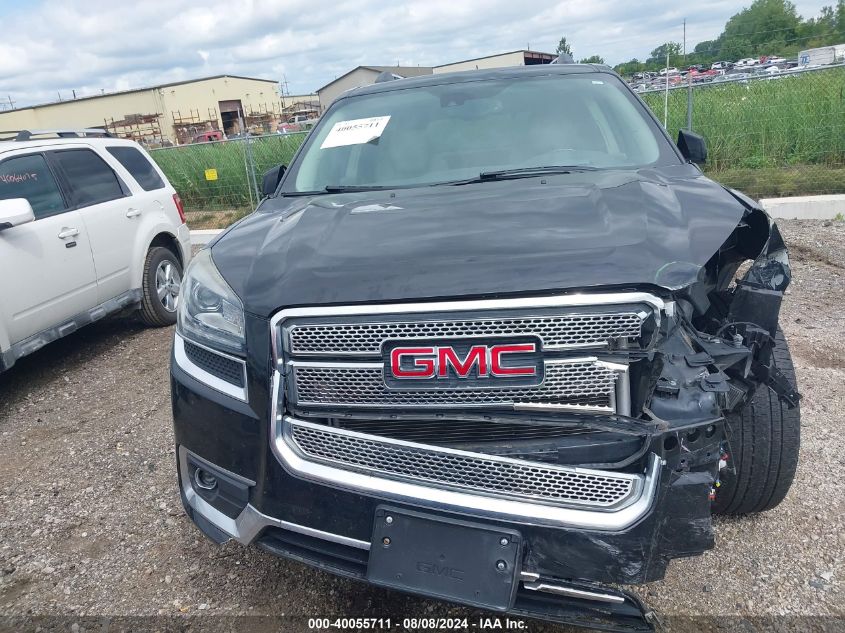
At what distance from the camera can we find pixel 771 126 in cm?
902

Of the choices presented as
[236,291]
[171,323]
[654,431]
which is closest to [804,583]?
[654,431]

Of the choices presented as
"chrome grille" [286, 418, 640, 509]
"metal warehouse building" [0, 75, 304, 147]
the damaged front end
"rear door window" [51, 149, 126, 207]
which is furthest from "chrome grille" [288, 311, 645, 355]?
"metal warehouse building" [0, 75, 304, 147]

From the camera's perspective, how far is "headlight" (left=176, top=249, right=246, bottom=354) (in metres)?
2.00

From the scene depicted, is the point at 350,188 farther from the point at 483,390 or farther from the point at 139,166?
the point at 139,166

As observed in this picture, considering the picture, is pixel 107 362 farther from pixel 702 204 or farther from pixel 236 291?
pixel 702 204

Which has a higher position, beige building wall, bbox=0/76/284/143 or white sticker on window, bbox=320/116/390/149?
beige building wall, bbox=0/76/284/143

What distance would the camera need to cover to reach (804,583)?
7.63 feet

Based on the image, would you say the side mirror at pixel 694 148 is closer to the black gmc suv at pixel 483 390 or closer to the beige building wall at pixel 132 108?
the black gmc suv at pixel 483 390

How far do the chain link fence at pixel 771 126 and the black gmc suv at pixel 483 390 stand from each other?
7306mm

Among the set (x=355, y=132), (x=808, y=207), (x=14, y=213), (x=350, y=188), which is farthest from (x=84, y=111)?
(x=350, y=188)

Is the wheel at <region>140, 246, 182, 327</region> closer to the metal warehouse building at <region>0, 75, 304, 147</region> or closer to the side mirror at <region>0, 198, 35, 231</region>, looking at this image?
the side mirror at <region>0, 198, 35, 231</region>

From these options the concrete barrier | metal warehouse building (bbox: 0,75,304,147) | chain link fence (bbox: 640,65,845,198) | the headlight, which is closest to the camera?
the headlight

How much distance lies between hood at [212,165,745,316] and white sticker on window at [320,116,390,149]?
84 centimetres

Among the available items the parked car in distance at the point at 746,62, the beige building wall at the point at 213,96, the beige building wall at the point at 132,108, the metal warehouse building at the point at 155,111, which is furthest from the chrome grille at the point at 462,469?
the beige building wall at the point at 213,96
